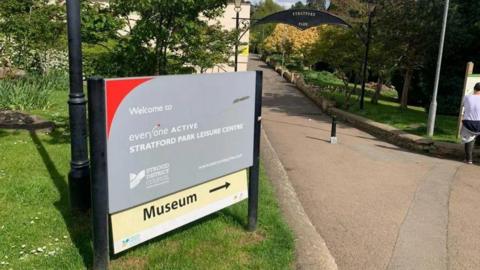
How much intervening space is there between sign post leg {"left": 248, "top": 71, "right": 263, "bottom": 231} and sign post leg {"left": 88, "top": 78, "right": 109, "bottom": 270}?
5.38 ft

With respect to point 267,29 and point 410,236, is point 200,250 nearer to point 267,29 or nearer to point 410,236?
point 410,236

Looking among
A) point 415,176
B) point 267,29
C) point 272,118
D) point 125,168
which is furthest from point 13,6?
point 267,29

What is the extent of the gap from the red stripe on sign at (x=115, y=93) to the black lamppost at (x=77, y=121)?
4.56 feet

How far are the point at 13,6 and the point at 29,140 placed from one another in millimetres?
10686

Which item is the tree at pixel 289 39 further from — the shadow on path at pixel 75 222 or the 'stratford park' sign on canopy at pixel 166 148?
the 'stratford park' sign on canopy at pixel 166 148

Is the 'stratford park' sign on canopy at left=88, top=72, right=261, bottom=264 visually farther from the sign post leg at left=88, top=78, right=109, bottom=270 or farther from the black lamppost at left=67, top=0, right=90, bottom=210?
the black lamppost at left=67, top=0, right=90, bottom=210

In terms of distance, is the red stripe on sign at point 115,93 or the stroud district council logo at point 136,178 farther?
the stroud district council logo at point 136,178

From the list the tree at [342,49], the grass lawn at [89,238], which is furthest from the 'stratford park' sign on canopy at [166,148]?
the tree at [342,49]

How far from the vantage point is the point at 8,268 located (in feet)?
12.2

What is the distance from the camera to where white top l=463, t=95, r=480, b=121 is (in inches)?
381

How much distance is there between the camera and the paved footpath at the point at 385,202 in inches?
198

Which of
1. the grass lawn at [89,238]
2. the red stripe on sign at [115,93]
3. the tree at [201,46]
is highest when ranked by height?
the tree at [201,46]

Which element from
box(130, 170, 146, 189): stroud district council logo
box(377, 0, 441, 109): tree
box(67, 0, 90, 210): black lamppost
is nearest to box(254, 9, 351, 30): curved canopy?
box(377, 0, 441, 109): tree

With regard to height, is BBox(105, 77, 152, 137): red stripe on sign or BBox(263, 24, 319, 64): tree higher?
BBox(263, 24, 319, 64): tree
